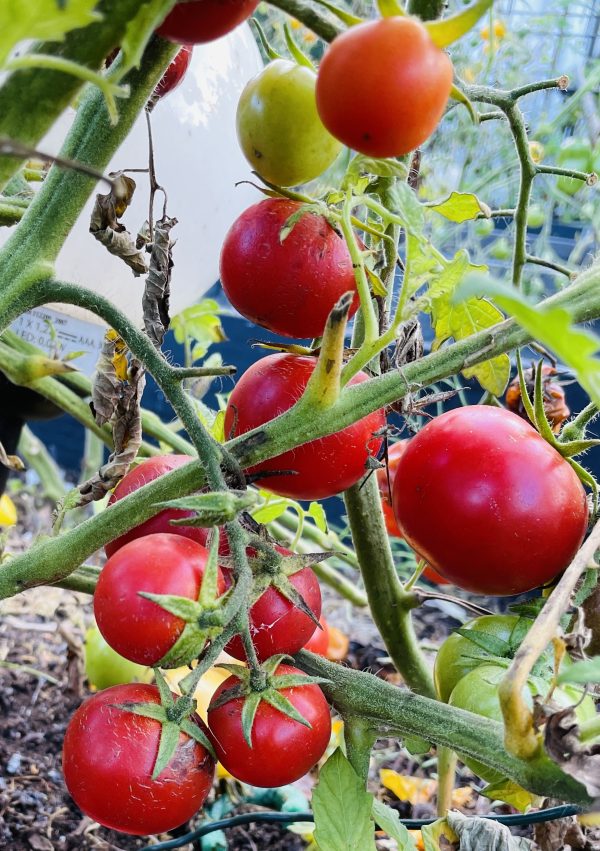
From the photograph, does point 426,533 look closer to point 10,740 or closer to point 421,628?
point 10,740

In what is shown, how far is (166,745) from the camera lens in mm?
434

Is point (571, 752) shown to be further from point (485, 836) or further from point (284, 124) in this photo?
point (284, 124)

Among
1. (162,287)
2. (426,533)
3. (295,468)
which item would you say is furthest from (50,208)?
(426,533)

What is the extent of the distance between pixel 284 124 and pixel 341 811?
401 millimetres

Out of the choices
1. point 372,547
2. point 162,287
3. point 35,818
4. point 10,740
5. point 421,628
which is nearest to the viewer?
point 162,287

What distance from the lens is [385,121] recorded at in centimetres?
28

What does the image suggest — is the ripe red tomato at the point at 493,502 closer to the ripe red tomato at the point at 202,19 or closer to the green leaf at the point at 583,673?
the green leaf at the point at 583,673

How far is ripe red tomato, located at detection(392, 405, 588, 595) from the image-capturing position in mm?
473

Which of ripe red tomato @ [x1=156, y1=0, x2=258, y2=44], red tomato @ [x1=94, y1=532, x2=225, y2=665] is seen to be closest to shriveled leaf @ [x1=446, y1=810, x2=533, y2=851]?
red tomato @ [x1=94, y1=532, x2=225, y2=665]

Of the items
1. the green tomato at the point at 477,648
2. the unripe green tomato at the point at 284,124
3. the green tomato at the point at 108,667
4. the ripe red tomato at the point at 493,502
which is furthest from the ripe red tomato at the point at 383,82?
the green tomato at the point at 108,667

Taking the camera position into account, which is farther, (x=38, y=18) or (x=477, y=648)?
(x=477, y=648)

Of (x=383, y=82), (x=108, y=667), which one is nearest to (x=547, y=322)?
(x=383, y=82)

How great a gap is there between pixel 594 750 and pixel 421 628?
1178mm

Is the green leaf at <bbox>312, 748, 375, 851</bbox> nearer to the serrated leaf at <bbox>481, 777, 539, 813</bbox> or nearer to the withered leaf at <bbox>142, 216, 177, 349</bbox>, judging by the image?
the serrated leaf at <bbox>481, 777, 539, 813</bbox>
